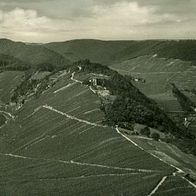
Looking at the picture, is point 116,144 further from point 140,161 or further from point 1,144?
point 1,144

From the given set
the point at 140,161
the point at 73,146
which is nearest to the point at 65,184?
the point at 140,161

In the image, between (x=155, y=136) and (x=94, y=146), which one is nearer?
(x=155, y=136)

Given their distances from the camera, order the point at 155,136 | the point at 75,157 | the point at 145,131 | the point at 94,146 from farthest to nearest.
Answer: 1. the point at 145,131
2. the point at 94,146
3. the point at 155,136
4. the point at 75,157

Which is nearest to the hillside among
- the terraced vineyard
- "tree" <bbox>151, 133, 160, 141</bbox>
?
the terraced vineyard

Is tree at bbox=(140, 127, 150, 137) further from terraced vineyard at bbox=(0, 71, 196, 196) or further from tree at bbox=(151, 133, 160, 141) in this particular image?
terraced vineyard at bbox=(0, 71, 196, 196)

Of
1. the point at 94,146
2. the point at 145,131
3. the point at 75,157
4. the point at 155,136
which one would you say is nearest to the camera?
the point at 75,157

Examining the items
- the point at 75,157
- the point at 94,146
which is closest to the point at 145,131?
the point at 94,146

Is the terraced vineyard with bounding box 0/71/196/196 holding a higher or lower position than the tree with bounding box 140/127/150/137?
lower

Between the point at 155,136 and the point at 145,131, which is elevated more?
the point at 145,131

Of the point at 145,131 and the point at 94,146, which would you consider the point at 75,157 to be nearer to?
the point at 94,146
